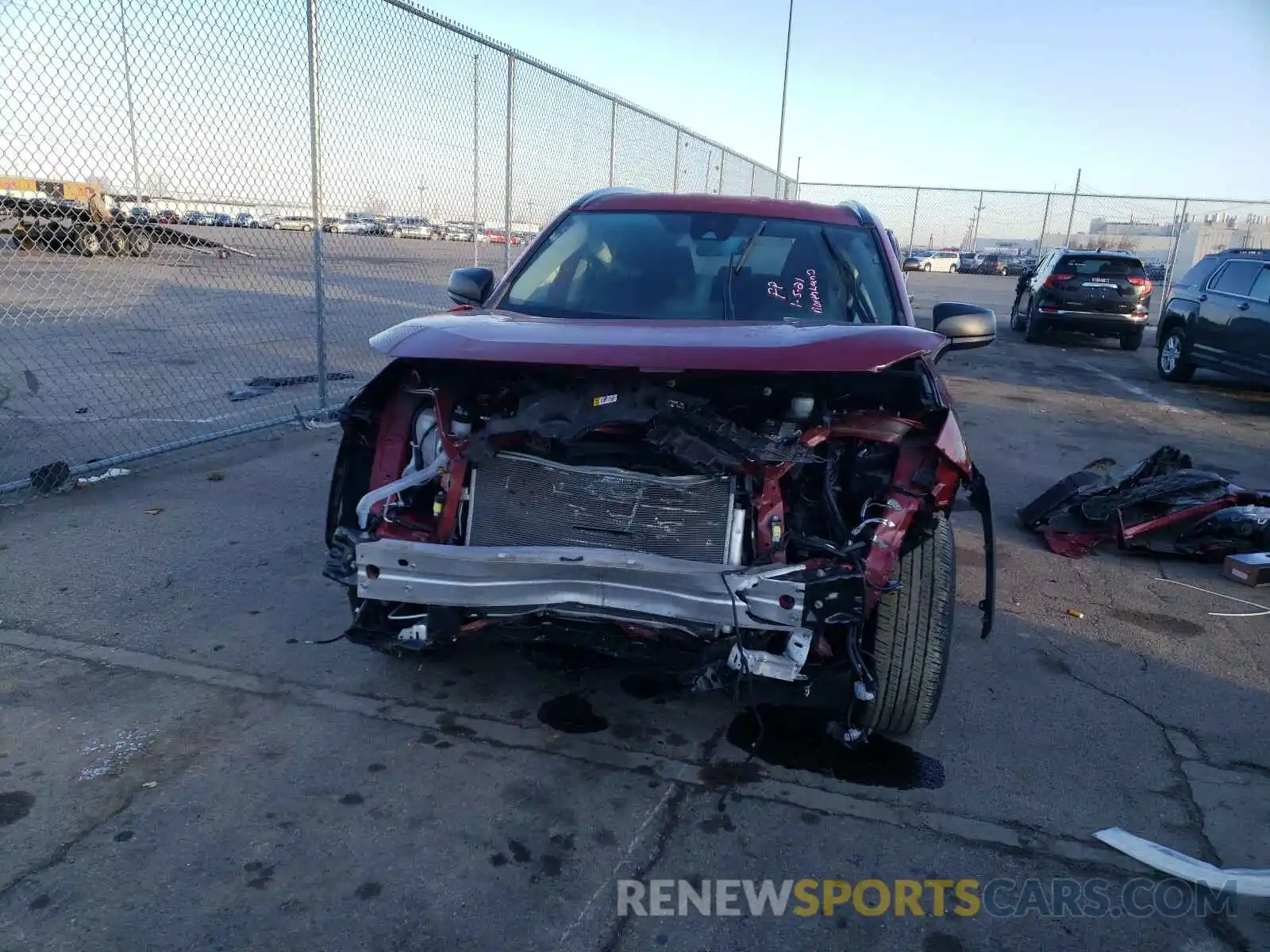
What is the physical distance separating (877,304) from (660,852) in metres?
2.55

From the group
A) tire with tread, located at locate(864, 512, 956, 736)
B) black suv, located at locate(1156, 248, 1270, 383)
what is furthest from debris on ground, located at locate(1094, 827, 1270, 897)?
black suv, located at locate(1156, 248, 1270, 383)

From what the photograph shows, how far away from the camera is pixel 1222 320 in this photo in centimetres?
1130

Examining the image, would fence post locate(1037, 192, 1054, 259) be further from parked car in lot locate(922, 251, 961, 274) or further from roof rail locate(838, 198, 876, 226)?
roof rail locate(838, 198, 876, 226)

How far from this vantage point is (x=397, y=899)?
2334mm

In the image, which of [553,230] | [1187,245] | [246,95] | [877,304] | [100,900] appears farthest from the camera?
[1187,245]

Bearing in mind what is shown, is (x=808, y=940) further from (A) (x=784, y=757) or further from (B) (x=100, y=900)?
(B) (x=100, y=900)

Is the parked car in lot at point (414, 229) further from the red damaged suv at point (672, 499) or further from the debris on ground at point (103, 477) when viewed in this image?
the red damaged suv at point (672, 499)

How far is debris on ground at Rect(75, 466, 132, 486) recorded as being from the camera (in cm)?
569

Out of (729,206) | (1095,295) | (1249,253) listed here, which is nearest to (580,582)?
(729,206)

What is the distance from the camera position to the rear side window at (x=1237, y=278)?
11.0 meters

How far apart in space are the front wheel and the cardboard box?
27.7 ft

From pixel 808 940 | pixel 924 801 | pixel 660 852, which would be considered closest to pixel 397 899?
pixel 660 852

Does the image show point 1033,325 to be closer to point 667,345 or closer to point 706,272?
point 706,272

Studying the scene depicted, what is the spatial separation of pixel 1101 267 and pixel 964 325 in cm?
1346
